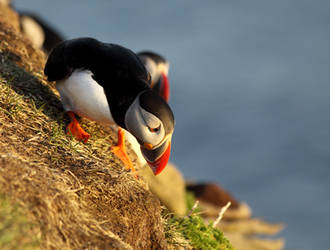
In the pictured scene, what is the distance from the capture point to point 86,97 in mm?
5184

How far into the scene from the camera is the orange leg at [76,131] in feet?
17.4

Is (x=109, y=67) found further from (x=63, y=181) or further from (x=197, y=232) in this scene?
(x=197, y=232)

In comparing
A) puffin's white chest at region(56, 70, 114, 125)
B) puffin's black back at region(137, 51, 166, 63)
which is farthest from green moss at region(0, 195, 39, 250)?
puffin's black back at region(137, 51, 166, 63)

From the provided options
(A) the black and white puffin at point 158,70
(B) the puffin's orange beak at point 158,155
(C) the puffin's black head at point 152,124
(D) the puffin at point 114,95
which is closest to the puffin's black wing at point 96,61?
(D) the puffin at point 114,95

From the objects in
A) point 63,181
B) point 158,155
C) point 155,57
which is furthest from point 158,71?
point 63,181

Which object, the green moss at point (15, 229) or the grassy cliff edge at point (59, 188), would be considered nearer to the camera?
the green moss at point (15, 229)

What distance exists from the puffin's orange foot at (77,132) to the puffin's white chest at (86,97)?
0.48 ft

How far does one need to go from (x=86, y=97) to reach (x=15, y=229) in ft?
8.02

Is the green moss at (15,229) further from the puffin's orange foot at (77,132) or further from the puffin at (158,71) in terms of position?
the puffin at (158,71)

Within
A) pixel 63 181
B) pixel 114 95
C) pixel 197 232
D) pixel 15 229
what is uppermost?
pixel 114 95

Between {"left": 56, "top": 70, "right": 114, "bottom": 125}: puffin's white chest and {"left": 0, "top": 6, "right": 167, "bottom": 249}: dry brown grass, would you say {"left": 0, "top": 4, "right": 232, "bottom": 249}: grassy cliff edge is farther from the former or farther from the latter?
{"left": 56, "top": 70, "right": 114, "bottom": 125}: puffin's white chest

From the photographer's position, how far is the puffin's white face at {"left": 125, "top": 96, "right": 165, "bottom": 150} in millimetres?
4777

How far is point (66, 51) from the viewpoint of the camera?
555 centimetres

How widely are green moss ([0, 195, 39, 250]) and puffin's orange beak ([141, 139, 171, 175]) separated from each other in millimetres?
2038
